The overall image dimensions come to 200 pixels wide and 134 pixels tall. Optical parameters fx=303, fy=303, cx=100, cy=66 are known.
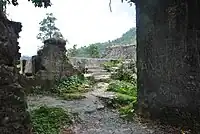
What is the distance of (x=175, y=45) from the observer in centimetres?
629

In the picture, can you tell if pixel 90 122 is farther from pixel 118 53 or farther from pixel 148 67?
pixel 118 53

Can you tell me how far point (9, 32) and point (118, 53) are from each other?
15.3 meters

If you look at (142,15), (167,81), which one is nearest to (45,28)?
(142,15)

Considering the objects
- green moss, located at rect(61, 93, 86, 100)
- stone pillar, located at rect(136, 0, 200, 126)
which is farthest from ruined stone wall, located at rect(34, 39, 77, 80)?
stone pillar, located at rect(136, 0, 200, 126)

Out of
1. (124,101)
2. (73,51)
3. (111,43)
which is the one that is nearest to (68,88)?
(124,101)

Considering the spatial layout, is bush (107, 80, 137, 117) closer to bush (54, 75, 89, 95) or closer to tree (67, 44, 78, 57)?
bush (54, 75, 89, 95)

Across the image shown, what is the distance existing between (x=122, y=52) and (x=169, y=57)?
39.6 feet

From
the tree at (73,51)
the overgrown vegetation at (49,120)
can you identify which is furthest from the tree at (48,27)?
the overgrown vegetation at (49,120)

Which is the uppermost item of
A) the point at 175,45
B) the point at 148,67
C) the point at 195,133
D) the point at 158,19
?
the point at 158,19

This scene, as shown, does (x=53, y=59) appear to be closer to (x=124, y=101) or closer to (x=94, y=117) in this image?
(x=124, y=101)

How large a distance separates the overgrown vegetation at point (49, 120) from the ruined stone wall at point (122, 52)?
1070 centimetres

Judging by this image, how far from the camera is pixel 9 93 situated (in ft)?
11.4

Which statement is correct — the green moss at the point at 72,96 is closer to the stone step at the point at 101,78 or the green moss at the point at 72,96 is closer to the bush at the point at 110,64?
the stone step at the point at 101,78

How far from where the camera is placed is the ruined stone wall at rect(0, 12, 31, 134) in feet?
11.2
